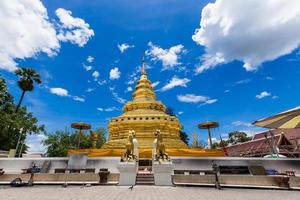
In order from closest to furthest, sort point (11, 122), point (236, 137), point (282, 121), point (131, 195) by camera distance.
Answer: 1. point (131, 195)
2. point (282, 121)
3. point (11, 122)
4. point (236, 137)

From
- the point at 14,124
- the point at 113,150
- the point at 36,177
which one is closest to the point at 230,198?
the point at 36,177

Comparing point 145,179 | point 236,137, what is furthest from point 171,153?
point 236,137

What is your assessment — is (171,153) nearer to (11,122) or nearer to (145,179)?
(145,179)

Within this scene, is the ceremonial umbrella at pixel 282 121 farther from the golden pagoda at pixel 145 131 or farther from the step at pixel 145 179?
the golden pagoda at pixel 145 131

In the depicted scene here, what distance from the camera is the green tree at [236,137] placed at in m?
59.2

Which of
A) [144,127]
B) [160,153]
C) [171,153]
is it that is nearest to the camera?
[160,153]

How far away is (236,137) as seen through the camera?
60.7 m

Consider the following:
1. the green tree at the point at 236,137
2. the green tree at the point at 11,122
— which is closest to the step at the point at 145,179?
the green tree at the point at 11,122

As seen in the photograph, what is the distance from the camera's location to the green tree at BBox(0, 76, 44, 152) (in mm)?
26295

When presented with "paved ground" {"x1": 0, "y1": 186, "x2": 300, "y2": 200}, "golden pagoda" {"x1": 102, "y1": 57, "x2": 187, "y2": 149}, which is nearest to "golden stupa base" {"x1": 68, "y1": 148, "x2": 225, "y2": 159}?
"golden pagoda" {"x1": 102, "y1": 57, "x2": 187, "y2": 149}

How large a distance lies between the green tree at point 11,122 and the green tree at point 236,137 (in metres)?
49.0

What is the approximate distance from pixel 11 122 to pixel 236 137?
53946mm

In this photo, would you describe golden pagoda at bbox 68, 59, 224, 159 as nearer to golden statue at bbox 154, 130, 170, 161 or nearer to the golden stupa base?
the golden stupa base

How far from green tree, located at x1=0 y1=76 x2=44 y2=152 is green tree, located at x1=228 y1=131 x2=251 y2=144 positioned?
49.0m
